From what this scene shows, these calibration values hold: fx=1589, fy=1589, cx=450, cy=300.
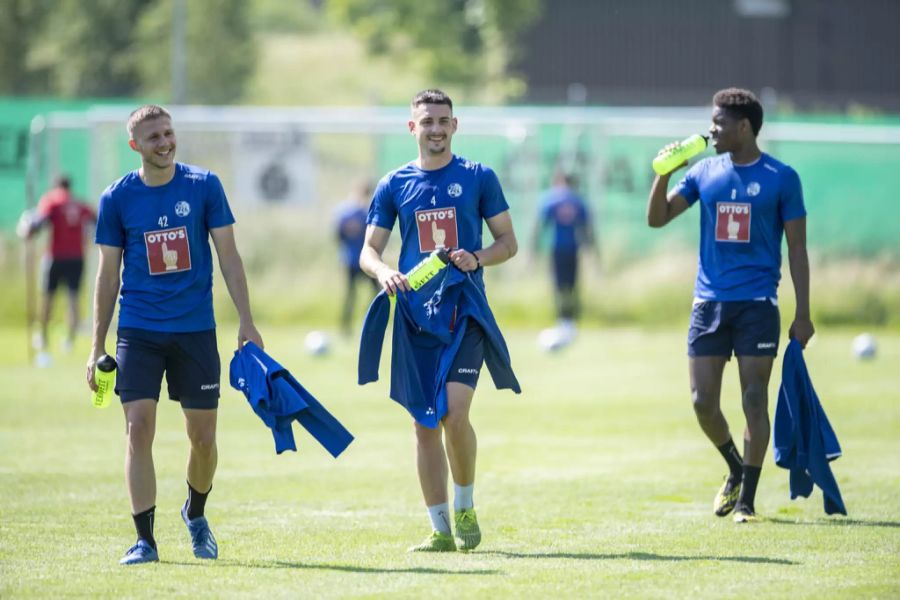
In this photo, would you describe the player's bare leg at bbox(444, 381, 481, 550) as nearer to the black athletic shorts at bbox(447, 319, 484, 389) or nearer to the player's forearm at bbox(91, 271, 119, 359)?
the black athletic shorts at bbox(447, 319, 484, 389)

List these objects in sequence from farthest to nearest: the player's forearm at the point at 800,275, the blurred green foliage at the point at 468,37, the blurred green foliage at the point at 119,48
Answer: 1. the blurred green foliage at the point at 119,48
2. the blurred green foliage at the point at 468,37
3. the player's forearm at the point at 800,275

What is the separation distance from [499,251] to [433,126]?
2.35ft

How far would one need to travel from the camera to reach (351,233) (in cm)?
2212

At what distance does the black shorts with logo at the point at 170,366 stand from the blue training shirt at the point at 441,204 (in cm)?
112

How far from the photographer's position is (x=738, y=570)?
750cm

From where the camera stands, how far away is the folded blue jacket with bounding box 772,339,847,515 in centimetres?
914

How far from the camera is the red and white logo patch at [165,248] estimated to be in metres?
7.81

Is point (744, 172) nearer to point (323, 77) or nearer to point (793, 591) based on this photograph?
point (793, 591)

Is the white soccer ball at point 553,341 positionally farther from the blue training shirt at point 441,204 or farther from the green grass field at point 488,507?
the blue training shirt at point 441,204

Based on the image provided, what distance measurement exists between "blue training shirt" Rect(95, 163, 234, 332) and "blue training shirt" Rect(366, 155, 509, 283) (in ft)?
3.14

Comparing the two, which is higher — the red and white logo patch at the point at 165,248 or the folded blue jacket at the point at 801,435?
the red and white logo patch at the point at 165,248

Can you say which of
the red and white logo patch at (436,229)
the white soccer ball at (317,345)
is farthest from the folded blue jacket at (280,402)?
the white soccer ball at (317,345)

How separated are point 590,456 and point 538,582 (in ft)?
16.5

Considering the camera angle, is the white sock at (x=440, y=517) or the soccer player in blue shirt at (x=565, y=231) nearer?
the white sock at (x=440, y=517)
